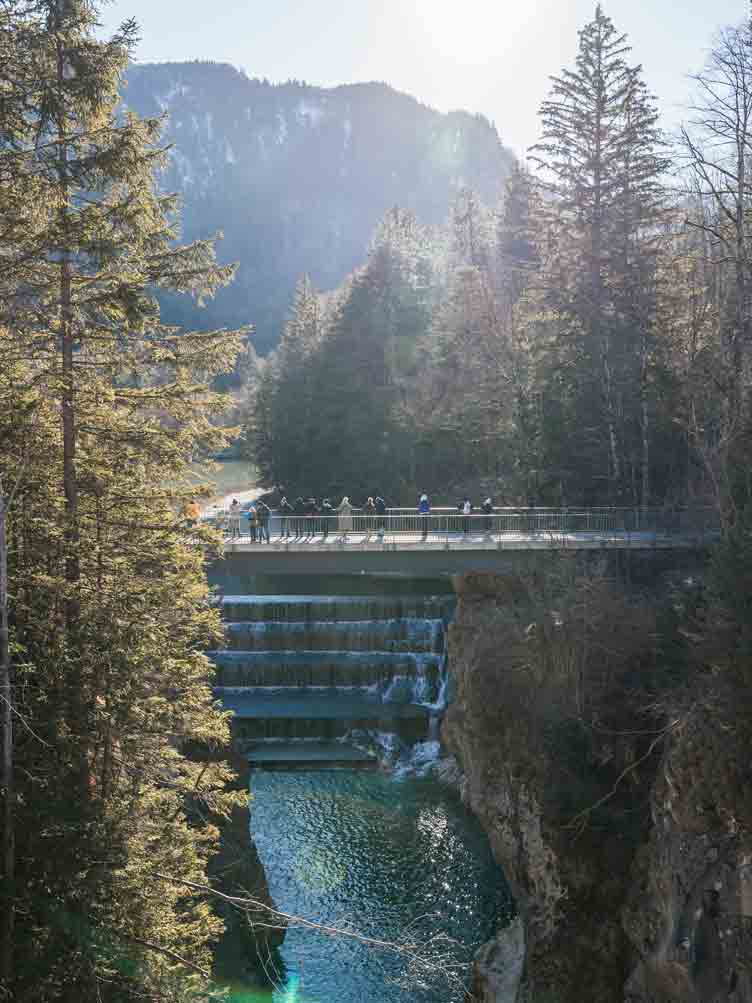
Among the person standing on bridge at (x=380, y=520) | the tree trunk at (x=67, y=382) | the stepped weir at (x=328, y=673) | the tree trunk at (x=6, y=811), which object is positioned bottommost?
the stepped weir at (x=328, y=673)

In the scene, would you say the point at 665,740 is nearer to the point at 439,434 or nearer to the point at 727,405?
the point at 727,405

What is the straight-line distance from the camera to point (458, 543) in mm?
24094

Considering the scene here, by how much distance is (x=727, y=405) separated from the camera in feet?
53.0

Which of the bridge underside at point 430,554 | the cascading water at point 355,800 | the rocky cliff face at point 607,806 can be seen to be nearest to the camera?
the rocky cliff face at point 607,806

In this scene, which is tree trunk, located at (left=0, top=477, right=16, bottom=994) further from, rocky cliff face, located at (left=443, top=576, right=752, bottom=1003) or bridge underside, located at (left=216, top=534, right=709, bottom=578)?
bridge underside, located at (left=216, top=534, right=709, bottom=578)

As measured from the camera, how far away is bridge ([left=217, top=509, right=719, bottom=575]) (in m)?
23.8

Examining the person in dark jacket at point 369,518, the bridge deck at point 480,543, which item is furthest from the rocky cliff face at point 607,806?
the person in dark jacket at point 369,518

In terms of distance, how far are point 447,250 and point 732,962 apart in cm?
6020

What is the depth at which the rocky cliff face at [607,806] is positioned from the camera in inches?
461

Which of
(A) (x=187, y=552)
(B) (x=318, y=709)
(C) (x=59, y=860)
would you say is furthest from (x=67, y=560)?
(B) (x=318, y=709)

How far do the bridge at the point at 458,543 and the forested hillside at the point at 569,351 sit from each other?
1690 millimetres

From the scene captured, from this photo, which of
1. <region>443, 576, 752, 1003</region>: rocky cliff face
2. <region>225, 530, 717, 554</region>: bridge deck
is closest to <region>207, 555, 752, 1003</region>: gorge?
<region>443, 576, 752, 1003</region>: rocky cliff face

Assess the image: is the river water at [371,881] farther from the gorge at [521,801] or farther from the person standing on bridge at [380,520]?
the person standing on bridge at [380,520]

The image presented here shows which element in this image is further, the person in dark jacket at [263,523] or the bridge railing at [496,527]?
the person in dark jacket at [263,523]
